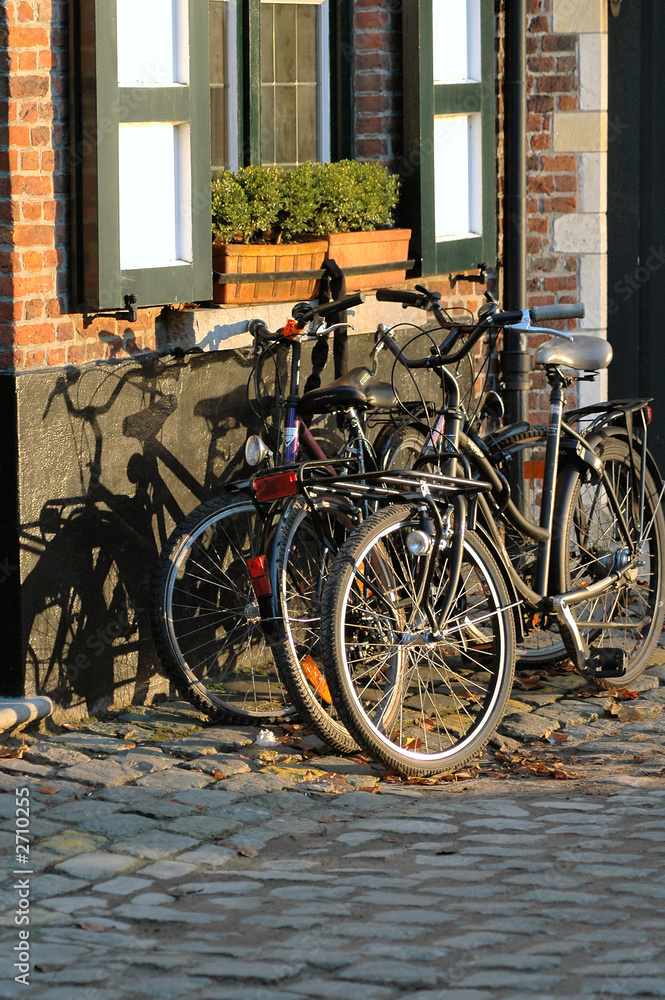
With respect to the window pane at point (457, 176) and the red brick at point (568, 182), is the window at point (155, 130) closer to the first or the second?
the window pane at point (457, 176)

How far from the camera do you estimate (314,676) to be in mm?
5320

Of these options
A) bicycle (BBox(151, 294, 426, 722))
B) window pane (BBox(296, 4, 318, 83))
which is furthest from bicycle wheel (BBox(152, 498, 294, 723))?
window pane (BBox(296, 4, 318, 83))

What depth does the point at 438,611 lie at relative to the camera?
512 cm

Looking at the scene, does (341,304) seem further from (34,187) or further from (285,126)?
(285,126)

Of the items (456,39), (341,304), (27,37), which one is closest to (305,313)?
(341,304)

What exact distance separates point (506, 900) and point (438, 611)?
4.65ft

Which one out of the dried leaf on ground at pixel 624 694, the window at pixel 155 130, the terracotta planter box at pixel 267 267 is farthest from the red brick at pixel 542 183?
the dried leaf on ground at pixel 624 694

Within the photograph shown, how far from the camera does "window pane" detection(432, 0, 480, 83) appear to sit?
23.4 ft

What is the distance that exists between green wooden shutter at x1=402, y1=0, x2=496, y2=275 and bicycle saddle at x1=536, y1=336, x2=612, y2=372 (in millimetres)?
1338

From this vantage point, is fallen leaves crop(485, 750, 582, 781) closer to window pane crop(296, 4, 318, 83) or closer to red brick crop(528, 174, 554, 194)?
window pane crop(296, 4, 318, 83)

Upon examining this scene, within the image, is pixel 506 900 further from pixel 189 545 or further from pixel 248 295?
pixel 248 295

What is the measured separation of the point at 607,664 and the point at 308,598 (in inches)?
49.1

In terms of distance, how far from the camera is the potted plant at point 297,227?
6.08 m

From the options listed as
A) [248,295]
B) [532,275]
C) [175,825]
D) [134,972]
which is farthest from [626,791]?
[532,275]
